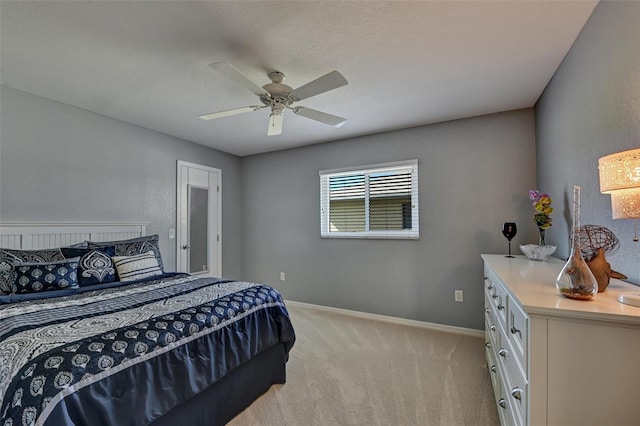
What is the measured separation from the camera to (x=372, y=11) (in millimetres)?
1598

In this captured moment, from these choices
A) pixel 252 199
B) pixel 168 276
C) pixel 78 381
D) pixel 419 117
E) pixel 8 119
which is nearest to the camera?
pixel 78 381

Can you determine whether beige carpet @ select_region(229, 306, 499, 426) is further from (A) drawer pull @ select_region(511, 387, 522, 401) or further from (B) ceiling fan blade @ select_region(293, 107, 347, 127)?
(B) ceiling fan blade @ select_region(293, 107, 347, 127)

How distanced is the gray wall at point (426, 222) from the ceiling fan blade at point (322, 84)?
1928 mm

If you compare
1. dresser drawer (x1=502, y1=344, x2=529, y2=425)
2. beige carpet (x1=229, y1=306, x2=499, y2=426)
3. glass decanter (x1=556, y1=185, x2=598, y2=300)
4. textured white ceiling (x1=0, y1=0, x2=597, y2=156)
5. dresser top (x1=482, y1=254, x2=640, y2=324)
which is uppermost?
textured white ceiling (x1=0, y1=0, x2=597, y2=156)

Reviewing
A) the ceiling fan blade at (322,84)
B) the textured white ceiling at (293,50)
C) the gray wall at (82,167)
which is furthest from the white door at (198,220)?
the ceiling fan blade at (322,84)

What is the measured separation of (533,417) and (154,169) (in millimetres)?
4069

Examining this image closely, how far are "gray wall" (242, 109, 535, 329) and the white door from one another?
918 mm

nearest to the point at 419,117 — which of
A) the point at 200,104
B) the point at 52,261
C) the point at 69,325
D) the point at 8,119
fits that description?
the point at 200,104


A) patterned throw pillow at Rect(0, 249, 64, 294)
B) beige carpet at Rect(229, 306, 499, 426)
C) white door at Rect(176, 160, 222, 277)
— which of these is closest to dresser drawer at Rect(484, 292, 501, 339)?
beige carpet at Rect(229, 306, 499, 426)

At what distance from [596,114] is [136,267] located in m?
3.62

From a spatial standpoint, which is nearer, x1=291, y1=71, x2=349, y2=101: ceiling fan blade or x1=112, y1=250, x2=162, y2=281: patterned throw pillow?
x1=291, y1=71, x2=349, y2=101: ceiling fan blade

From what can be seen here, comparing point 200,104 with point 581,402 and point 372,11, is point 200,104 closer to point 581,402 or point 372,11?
point 372,11

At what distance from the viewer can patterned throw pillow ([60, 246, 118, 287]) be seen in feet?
7.87

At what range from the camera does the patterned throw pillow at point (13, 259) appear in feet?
6.84
